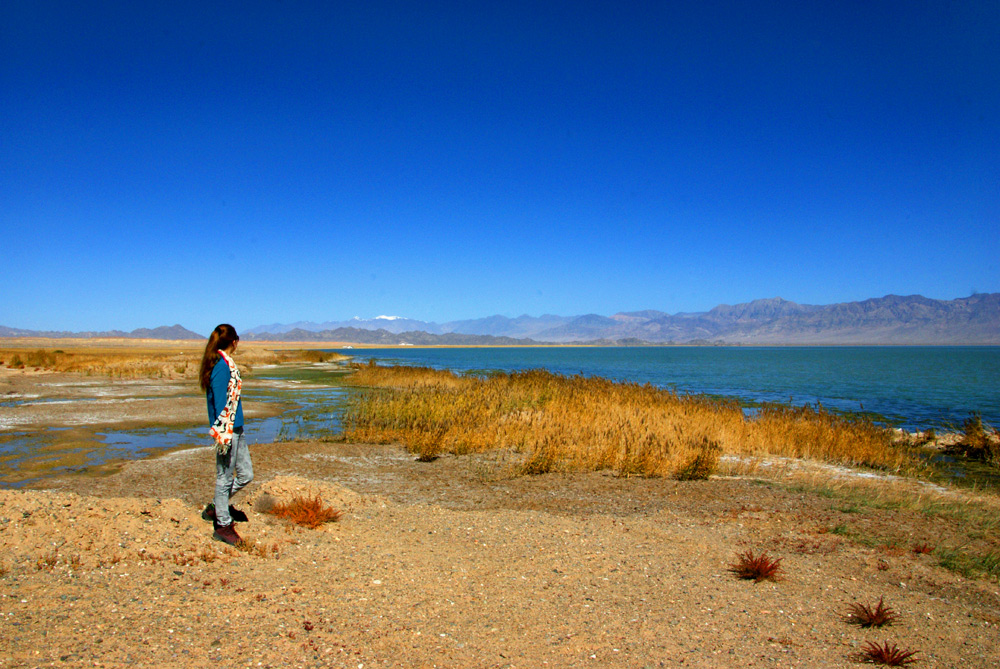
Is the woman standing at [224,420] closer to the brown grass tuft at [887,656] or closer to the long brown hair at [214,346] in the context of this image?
the long brown hair at [214,346]

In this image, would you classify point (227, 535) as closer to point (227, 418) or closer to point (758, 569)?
A: point (227, 418)

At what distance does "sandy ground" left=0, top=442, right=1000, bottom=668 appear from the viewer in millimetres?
4336

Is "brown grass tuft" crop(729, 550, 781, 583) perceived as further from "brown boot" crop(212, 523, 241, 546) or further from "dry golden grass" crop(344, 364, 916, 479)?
"brown boot" crop(212, 523, 241, 546)

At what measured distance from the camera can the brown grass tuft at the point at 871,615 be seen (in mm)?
4977

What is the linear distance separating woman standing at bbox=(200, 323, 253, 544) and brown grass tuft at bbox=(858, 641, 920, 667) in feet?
19.0

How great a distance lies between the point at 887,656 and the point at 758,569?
1.62 m

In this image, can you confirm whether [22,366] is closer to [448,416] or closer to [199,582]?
[448,416]

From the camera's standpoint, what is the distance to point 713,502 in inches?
367

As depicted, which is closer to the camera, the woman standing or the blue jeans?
the woman standing

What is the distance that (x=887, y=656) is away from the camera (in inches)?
173

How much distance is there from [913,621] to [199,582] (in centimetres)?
639

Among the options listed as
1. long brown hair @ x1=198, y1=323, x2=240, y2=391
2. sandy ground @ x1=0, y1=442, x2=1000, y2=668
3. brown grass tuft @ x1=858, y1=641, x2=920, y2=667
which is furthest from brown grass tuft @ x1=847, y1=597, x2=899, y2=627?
long brown hair @ x1=198, y1=323, x2=240, y2=391

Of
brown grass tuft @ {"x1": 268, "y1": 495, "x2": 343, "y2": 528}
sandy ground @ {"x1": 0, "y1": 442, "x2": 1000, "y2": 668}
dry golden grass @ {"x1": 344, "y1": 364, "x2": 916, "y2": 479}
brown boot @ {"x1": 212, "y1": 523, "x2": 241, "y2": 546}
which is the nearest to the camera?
sandy ground @ {"x1": 0, "y1": 442, "x2": 1000, "y2": 668}

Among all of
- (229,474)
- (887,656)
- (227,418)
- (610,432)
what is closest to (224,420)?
(227,418)
